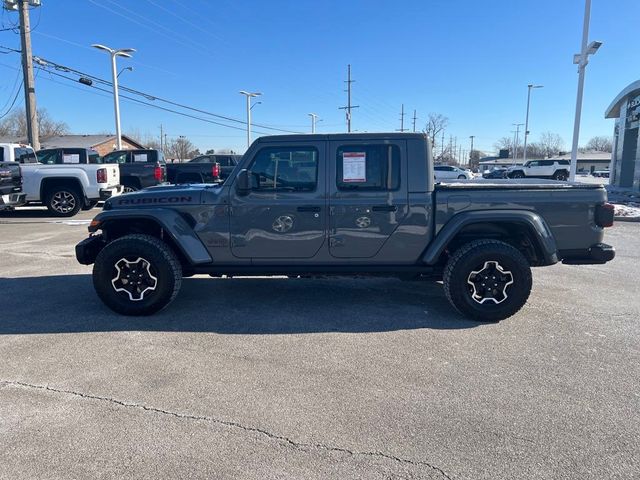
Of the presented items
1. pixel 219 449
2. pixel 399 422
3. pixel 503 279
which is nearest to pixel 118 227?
pixel 219 449

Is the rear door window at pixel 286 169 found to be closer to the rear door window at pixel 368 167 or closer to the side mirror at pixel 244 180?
the side mirror at pixel 244 180

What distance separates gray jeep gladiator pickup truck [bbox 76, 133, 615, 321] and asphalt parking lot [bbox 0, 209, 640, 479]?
18.0 inches

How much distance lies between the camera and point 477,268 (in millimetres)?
4613

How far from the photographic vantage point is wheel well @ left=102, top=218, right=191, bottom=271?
4918 mm

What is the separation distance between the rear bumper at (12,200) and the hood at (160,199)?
856 cm

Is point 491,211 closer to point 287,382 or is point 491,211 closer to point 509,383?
point 509,383

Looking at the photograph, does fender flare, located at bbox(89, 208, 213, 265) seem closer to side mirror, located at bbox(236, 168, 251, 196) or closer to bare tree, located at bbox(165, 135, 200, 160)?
side mirror, located at bbox(236, 168, 251, 196)

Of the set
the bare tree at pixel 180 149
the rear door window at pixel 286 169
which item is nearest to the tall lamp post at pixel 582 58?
the rear door window at pixel 286 169

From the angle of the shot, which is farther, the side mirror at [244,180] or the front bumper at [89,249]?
the front bumper at [89,249]

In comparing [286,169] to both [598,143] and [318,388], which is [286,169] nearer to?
[318,388]

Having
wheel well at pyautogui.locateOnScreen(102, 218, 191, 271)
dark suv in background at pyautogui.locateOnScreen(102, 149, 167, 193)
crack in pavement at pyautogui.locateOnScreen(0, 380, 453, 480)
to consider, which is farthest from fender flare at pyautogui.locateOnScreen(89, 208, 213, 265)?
dark suv in background at pyautogui.locateOnScreen(102, 149, 167, 193)

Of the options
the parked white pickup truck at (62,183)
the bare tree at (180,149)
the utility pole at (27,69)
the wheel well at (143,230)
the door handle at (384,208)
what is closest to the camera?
the door handle at (384,208)

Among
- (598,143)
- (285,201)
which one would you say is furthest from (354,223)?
(598,143)

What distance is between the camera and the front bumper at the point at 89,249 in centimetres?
498
